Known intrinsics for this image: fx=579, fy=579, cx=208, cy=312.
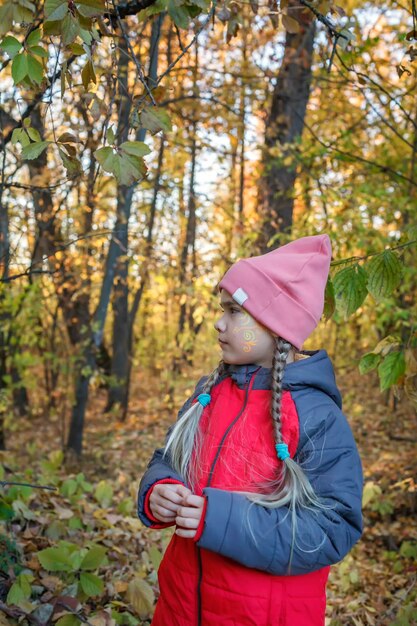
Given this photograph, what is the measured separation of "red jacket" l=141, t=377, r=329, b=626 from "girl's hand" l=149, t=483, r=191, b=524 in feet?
0.36

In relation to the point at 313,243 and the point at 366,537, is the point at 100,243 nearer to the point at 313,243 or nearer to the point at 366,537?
the point at 366,537

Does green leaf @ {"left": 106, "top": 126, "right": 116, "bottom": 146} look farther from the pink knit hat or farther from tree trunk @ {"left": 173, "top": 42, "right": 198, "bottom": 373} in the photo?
tree trunk @ {"left": 173, "top": 42, "right": 198, "bottom": 373}

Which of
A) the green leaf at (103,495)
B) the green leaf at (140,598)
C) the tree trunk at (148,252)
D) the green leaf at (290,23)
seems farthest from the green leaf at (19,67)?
the tree trunk at (148,252)

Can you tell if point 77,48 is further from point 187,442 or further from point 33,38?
point 187,442

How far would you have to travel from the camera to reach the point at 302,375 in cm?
179

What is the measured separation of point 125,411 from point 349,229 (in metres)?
6.09

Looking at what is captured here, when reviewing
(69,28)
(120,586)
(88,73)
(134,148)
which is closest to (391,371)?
(134,148)

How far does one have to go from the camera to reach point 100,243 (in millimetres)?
7051

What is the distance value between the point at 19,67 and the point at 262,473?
4.69 ft

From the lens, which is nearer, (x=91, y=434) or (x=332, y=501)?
(x=332, y=501)

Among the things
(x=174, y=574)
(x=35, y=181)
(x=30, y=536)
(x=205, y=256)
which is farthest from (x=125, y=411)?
(x=174, y=574)

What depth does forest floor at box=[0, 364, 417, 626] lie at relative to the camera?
266 cm

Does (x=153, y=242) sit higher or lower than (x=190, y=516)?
higher

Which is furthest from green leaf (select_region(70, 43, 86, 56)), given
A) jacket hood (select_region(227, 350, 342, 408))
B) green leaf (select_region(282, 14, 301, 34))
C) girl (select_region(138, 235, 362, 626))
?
jacket hood (select_region(227, 350, 342, 408))
